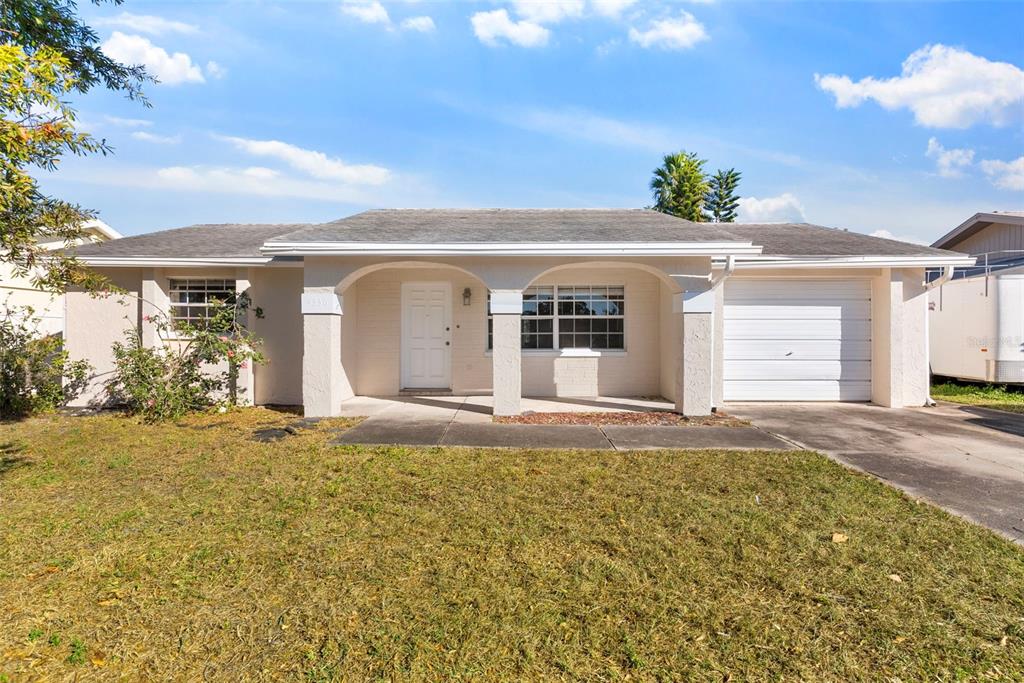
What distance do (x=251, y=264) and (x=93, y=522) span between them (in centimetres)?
614

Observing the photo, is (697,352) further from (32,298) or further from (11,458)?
(32,298)

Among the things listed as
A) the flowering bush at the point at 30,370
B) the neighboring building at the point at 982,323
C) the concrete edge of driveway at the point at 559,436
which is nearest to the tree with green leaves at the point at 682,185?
the neighboring building at the point at 982,323

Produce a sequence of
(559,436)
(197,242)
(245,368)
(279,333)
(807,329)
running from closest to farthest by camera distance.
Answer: (559,436)
(245,368)
(279,333)
(807,329)
(197,242)

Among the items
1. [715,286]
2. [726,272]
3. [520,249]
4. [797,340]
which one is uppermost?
[520,249]

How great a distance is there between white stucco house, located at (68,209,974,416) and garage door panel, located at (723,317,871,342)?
4 cm

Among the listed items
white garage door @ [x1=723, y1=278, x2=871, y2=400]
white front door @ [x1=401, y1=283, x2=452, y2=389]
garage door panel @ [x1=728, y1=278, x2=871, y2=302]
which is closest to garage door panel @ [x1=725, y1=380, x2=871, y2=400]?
white garage door @ [x1=723, y1=278, x2=871, y2=400]

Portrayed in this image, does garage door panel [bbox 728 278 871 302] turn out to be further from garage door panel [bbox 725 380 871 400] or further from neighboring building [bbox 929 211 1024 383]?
neighboring building [bbox 929 211 1024 383]

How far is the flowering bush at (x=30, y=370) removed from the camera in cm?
873

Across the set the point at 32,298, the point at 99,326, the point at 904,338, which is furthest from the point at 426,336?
the point at 32,298

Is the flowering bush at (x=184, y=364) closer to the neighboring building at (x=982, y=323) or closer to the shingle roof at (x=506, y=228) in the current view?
the shingle roof at (x=506, y=228)

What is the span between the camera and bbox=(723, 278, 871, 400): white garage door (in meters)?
10.2

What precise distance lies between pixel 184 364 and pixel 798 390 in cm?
1172

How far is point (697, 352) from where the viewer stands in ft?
27.8

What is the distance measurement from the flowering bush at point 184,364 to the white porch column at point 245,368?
0.06 m
